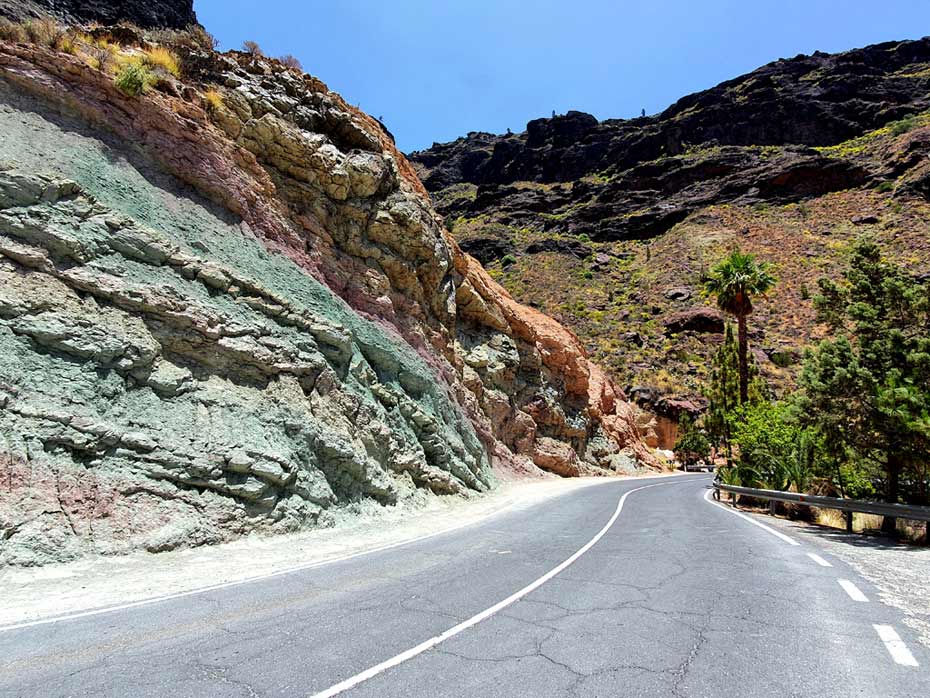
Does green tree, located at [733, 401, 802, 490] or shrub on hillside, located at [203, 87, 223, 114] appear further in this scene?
green tree, located at [733, 401, 802, 490]

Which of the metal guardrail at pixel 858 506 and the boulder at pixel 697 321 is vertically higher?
the boulder at pixel 697 321

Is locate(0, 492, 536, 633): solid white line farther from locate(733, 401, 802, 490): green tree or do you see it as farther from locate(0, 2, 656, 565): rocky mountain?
locate(733, 401, 802, 490): green tree

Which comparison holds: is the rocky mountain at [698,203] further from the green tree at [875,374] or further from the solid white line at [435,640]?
the solid white line at [435,640]

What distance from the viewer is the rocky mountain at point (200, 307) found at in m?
9.39

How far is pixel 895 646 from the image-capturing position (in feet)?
15.8

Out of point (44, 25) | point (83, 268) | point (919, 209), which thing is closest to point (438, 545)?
point (83, 268)

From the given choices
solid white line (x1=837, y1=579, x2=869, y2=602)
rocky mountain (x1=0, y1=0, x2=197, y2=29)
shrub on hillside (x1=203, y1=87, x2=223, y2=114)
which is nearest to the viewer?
solid white line (x1=837, y1=579, x2=869, y2=602)

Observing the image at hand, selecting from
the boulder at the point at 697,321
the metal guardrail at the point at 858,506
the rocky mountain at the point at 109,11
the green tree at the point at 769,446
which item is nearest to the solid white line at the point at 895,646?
the metal guardrail at the point at 858,506

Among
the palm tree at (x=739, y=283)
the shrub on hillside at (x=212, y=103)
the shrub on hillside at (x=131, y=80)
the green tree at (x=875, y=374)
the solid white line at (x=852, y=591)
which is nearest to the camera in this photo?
the solid white line at (x=852, y=591)

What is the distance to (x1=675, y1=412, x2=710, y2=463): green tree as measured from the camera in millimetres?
50625

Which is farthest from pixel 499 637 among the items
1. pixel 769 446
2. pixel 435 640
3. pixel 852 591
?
pixel 769 446

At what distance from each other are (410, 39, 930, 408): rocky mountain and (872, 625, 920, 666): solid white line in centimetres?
4313

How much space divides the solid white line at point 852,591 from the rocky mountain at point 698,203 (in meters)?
40.9

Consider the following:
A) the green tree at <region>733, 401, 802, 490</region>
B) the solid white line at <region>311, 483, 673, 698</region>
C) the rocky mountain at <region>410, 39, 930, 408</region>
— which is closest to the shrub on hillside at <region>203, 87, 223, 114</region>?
the solid white line at <region>311, 483, 673, 698</region>
